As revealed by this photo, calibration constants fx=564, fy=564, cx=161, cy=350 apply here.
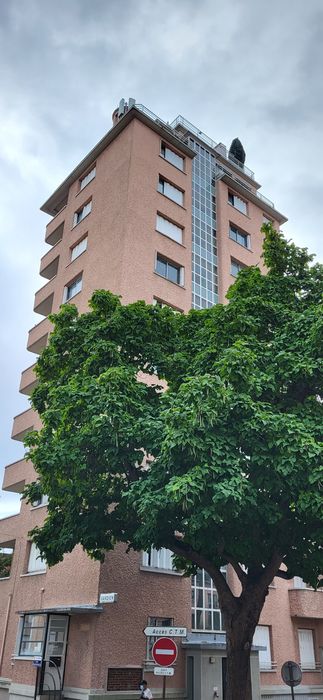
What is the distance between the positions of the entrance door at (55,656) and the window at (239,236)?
20053mm

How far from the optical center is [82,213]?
28.7m

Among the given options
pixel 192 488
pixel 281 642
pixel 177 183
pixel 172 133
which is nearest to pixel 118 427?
pixel 192 488

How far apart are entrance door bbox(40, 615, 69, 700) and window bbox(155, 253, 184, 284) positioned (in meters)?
13.8

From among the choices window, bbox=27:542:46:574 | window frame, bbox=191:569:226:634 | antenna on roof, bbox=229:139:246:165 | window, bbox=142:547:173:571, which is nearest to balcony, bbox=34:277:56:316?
window, bbox=27:542:46:574

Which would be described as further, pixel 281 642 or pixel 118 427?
pixel 281 642

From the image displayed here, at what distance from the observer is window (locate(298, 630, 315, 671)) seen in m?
23.2

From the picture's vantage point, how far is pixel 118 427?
11.8m

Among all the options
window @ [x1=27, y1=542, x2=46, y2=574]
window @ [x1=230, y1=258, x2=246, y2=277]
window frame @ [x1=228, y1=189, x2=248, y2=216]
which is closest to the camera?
window @ [x1=27, y1=542, x2=46, y2=574]

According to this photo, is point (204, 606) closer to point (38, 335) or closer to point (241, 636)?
point (241, 636)

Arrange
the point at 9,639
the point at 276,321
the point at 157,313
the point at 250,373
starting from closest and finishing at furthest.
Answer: the point at 250,373
the point at 276,321
the point at 157,313
the point at 9,639

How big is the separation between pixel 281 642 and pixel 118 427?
51.1 feet

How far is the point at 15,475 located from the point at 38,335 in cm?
686

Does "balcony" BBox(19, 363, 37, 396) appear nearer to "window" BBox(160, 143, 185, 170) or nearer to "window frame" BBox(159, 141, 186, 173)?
"window frame" BBox(159, 141, 186, 173)

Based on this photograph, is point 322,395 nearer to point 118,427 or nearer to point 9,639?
point 118,427
